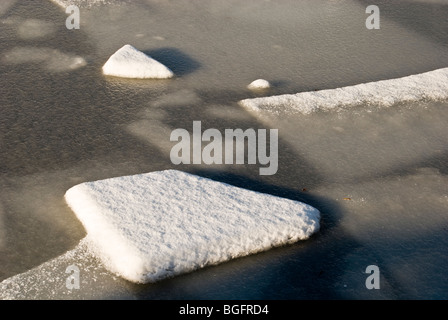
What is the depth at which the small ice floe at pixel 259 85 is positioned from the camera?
4926 mm

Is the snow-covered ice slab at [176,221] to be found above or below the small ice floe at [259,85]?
below

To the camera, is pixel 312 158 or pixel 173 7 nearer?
pixel 312 158

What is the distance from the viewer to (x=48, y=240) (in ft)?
10.6

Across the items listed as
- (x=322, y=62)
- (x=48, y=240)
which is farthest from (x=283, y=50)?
(x=48, y=240)

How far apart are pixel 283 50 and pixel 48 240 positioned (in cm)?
311

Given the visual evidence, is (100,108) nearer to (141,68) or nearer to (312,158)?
(141,68)

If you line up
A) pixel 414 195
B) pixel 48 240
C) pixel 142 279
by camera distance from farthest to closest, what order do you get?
pixel 414 195, pixel 48 240, pixel 142 279

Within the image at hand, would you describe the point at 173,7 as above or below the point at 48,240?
above
